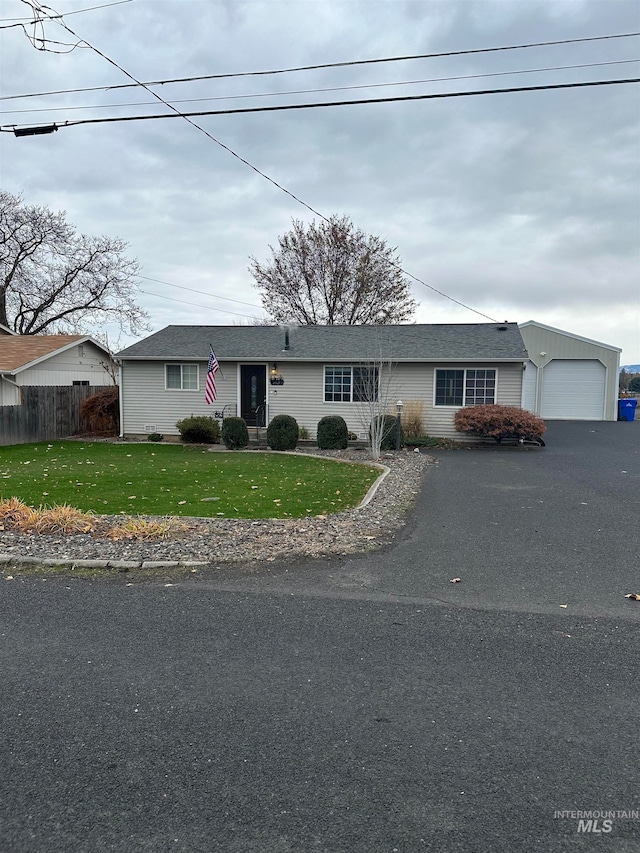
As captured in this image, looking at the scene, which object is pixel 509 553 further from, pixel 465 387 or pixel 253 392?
pixel 253 392

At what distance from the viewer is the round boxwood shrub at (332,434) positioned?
16.3 metres

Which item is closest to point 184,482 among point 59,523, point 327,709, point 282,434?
point 59,523

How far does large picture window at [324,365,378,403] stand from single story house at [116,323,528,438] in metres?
0.03

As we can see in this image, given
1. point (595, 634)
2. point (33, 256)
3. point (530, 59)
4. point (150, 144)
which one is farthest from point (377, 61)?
point (33, 256)

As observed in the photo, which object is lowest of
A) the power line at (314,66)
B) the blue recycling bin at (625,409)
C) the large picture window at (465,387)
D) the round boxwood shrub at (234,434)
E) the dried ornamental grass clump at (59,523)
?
the dried ornamental grass clump at (59,523)

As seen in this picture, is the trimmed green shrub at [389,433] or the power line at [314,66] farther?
the trimmed green shrub at [389,433]

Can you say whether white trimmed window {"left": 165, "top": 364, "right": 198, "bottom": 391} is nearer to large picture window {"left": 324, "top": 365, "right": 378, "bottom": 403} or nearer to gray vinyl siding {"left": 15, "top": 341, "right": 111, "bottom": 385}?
large picture window {"left": 324, "top": 365, "right": 378, "bottom": 403}

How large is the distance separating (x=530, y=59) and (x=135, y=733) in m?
9.88

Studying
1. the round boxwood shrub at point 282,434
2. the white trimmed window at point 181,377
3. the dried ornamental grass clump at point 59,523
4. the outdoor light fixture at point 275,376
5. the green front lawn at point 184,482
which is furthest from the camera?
the white trimmed window at point 181,377

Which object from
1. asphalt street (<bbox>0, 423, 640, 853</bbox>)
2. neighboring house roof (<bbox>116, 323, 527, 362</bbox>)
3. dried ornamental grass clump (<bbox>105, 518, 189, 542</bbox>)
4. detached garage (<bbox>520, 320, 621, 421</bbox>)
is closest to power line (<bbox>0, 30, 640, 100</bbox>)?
dried ornamental grass clump (<bbox>105, 518, 189, 542</bbox>)

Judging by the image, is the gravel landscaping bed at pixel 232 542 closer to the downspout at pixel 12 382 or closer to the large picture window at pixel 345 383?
the large picture window at pixel 345 383

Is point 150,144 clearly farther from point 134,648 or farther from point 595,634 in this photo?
point 595,634

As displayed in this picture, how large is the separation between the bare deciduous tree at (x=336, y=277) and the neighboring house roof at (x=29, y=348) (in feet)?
44.7

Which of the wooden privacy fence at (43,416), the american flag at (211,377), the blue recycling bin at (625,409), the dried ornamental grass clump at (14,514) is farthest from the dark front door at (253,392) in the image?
the blue recycling bin at (625,409)
